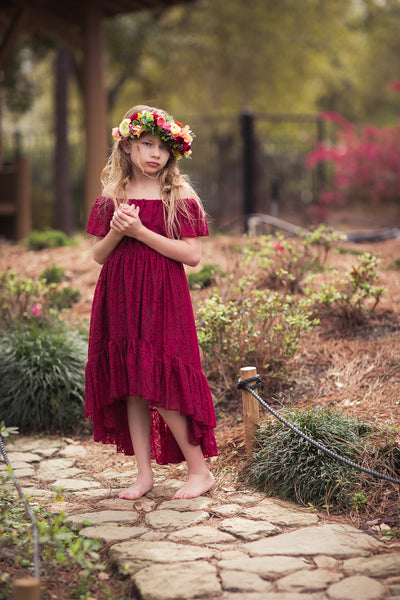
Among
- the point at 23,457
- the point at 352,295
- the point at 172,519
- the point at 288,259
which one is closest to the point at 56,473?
the point at 23,457

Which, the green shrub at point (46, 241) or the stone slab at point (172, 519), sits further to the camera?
the green shrub at point (46, 241)

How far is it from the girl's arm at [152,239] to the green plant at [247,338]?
1047 millimetres

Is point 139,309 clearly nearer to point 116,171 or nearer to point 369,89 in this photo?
point 116,171

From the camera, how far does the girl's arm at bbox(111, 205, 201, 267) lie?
308cm

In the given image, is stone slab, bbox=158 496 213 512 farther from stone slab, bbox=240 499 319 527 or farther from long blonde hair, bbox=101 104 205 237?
long blonde hair, bbox=101 104 205 237

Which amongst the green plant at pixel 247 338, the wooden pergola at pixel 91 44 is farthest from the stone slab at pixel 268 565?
the wooden pergola at pixel 91 44

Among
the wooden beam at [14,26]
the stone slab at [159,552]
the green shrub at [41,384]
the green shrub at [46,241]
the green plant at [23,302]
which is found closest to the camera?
the stone slab at [159,552]

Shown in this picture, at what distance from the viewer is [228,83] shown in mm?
17328

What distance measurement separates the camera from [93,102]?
937cm

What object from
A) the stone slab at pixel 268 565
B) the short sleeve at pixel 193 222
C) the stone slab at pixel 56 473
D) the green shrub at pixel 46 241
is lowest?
the stone slab at pixel 56 473

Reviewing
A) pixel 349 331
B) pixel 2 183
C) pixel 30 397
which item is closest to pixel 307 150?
pixel 2 183

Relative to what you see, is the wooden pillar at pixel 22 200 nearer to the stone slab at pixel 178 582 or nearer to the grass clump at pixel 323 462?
the grass clump at pixel 323 462

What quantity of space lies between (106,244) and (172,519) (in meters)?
1.25

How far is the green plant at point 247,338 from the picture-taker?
4.32 m
